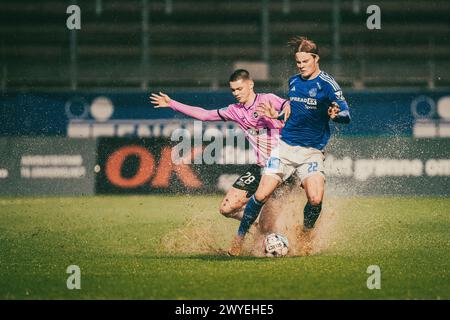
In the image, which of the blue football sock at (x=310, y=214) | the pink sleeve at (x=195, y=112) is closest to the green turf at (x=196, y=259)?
the blue football sock at (x=310, y=214)

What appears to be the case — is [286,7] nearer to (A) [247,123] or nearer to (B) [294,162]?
(A) [247,123]

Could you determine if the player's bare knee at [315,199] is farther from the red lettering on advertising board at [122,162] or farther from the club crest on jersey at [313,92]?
the red lettering on advertising board at [122,162]

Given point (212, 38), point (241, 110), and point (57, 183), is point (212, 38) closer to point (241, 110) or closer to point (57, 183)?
point (57, 183)

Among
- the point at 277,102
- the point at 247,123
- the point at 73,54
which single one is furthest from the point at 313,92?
the point at 73,54

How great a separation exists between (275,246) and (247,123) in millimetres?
1740

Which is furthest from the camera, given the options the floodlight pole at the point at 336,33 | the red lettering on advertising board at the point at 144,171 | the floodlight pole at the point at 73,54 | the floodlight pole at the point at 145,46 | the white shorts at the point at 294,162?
the floodlight pole at the point at 336,33

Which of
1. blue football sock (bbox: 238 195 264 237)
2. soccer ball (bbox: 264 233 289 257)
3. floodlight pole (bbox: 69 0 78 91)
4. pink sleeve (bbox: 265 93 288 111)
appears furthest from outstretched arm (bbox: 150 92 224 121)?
floodlight pole (bbox: 69 0 78 91)

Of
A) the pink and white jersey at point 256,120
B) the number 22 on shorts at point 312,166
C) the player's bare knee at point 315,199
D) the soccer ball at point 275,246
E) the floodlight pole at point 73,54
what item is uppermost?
the floodlight pole at point 73,54

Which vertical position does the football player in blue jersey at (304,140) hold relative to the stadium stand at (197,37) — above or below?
below

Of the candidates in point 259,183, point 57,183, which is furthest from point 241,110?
point 57,183

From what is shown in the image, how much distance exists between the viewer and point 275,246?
29.5 feet

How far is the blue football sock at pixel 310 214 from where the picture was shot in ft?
30.2

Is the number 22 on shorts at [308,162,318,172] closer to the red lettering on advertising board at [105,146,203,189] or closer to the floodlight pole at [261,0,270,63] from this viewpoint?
the red lettering on advertising board at [105,146,203,189]

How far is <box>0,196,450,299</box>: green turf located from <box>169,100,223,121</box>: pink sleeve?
144cm
